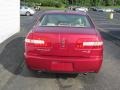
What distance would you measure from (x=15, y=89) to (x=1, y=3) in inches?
358

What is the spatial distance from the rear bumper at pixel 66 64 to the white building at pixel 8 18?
7423mm

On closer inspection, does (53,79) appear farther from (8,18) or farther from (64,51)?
(8,18)

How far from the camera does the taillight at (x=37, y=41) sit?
26.2ft

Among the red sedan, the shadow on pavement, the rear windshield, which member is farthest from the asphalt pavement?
the rear windshield

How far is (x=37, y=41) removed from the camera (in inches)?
317

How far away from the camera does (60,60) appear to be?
7.93 m

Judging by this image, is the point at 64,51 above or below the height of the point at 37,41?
below

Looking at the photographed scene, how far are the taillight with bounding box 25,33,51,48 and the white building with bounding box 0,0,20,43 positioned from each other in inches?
284

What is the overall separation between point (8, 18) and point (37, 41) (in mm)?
10297

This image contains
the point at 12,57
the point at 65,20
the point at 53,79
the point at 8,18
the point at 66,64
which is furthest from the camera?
the point at 8,18

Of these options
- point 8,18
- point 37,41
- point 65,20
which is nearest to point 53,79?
point 37,41

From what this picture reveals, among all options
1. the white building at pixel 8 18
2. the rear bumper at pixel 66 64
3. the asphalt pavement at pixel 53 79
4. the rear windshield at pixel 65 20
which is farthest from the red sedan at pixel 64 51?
the white building at pixel 8 18

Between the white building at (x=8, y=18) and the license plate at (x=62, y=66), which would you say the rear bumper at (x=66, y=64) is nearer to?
the license plate at (x=62, y=66)

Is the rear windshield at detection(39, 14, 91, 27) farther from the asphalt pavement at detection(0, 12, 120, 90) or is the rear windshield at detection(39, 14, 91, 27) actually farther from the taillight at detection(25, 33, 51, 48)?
the asphalt pavement at detection(0, 12, 120, 90)
